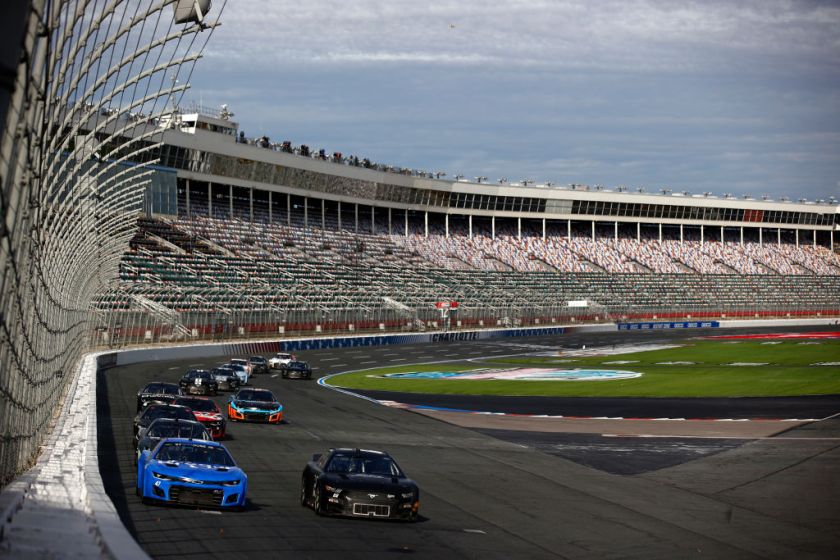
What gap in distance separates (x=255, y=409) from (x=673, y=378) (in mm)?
28523

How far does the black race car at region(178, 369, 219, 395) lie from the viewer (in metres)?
44.9

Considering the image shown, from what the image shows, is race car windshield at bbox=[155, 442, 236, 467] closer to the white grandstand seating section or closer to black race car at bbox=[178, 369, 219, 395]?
black race car at bbox=[178, 369, 219, 395]

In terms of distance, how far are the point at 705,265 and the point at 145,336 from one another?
307 ft

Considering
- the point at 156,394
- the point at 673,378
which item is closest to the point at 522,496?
the point at 156,394

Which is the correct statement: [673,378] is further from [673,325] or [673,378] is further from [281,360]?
[673,325]

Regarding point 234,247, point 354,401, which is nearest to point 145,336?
point 354,401

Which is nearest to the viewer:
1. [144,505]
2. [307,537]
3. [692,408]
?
[307,537]

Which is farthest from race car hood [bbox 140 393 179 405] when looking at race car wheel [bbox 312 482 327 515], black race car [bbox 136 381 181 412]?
race car wheel [bbox 312 482 327 515]

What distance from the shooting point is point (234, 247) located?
321 ft

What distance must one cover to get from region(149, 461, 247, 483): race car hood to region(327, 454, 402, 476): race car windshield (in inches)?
69.4

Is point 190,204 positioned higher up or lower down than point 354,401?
higher up

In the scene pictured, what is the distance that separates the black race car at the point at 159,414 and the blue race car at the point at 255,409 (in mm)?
8955

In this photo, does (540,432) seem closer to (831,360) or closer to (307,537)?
(307,537)

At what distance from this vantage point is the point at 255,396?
36.2 m
